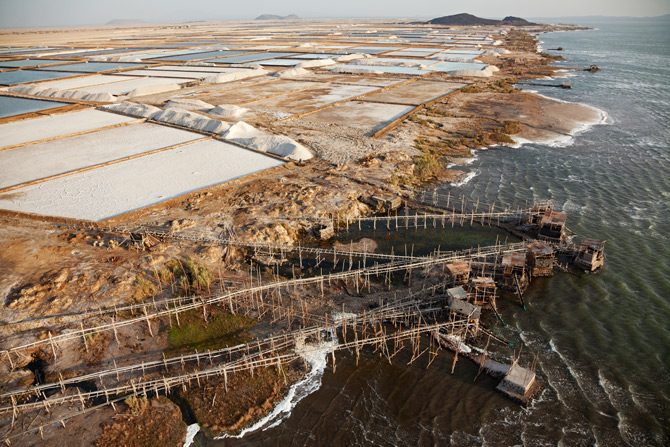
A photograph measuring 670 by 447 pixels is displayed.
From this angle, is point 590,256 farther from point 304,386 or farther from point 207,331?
point 207,331

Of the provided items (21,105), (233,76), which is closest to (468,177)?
(233,76)

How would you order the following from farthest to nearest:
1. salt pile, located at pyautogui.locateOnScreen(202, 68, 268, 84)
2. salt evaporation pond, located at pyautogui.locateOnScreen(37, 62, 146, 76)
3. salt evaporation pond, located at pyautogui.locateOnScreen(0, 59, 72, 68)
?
salt evaporation pond, located at pyautogui.locateOnScreen(0, 59, 72, 68)
salt evaporation pond, located at pyautogui.locateOnScreen(37, 62, 146, 76)
salt pile, located at pyautogui.locateOnScreen(202, 68, 268, 84)

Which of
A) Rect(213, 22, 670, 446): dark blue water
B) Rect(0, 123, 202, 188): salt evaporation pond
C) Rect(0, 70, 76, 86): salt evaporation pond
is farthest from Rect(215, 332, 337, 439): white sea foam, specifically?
Rect(0, 70, 76, 86): salt evaporation pond

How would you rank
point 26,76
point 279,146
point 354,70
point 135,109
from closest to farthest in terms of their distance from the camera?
point 279,146 → point 135,109 → point 26,76 → point 354,70

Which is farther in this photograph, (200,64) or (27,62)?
(27,62)

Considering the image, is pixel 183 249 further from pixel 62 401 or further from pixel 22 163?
pixel 22 163

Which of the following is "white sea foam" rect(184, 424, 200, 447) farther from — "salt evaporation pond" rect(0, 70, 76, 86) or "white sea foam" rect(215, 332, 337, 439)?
"salt evaporation pond" rect(0, 70, 76, 86)
